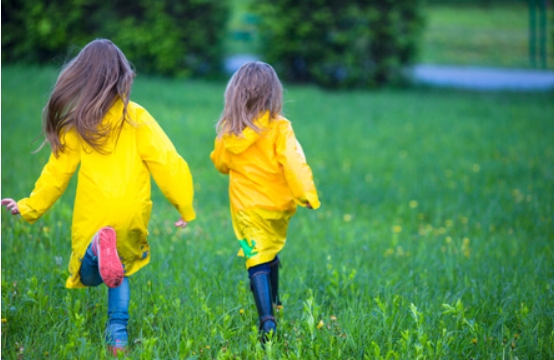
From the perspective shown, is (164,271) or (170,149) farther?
(164,271)

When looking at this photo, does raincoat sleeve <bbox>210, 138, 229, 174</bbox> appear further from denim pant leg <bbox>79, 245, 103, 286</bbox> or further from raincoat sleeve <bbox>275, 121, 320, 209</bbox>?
denim pant leg <bbox>79, 245, 103, 286</bbox>

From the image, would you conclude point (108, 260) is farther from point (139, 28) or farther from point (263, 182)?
point (139, 28)

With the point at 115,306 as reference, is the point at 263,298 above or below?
below

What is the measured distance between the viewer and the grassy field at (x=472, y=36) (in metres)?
21.7

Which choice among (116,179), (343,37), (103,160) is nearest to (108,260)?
(116,179)

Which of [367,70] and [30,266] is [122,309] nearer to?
[30,266]

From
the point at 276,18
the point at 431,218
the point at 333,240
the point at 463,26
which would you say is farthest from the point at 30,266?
the point at 463,26

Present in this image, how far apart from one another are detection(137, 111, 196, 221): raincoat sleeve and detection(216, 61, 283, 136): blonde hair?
40 centimetres

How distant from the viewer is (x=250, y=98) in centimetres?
371

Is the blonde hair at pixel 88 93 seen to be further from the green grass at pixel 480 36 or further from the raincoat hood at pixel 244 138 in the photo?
the green grass at pixel 480 36

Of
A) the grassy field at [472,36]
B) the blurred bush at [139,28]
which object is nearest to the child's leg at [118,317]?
the blurred bush at [139,28]

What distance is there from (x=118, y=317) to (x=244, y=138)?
113 cm

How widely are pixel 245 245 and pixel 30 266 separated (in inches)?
60.6

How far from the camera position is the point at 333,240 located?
562 centimetres
